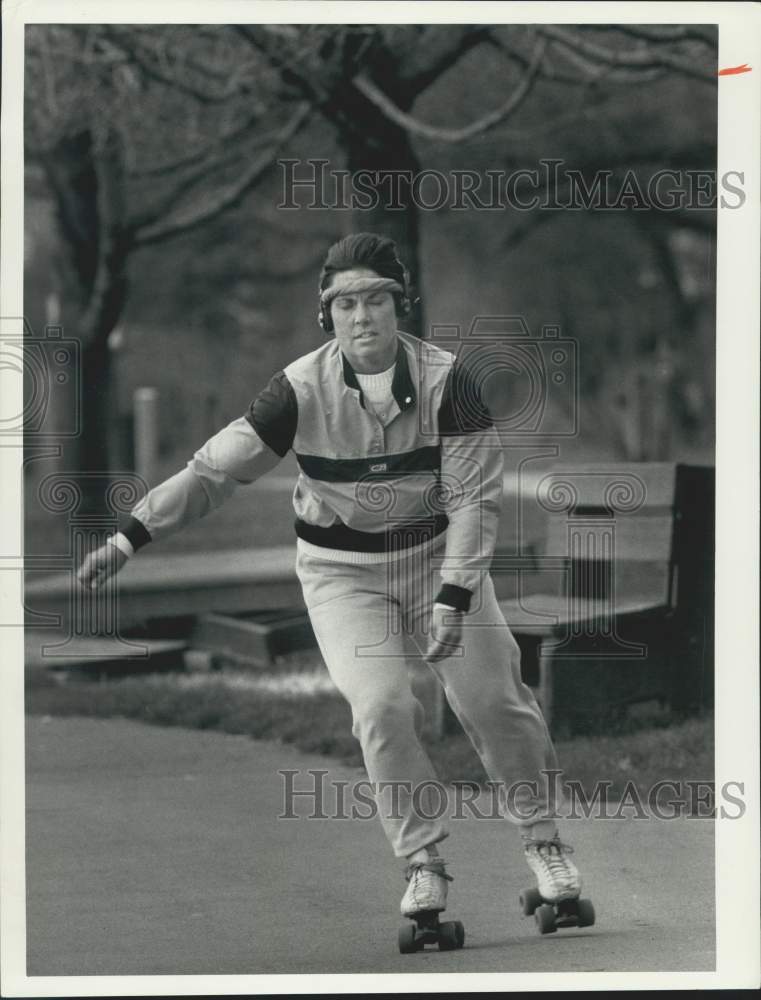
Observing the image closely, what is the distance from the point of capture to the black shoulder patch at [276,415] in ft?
14.4

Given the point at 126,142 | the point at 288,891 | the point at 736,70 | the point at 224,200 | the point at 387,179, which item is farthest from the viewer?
the point at 126,142

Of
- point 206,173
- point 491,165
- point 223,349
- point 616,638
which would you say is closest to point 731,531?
Answer: point 616,638

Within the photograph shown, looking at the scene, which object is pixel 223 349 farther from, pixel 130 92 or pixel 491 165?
pixel 130 92

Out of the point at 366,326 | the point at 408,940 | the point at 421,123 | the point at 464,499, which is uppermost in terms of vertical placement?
the point at 421,123

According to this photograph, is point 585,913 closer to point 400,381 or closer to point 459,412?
point 459,412

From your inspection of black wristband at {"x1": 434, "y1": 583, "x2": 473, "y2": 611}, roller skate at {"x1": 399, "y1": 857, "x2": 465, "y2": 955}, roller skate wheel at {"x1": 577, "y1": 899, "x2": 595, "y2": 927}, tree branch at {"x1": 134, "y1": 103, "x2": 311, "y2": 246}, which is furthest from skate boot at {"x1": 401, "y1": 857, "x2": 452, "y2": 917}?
tree branch at {"x1": 134, "y1": 103, "x2": 311, "y2": 246}

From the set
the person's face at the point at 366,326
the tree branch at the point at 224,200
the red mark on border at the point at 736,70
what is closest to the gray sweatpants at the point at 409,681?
the person's face at the point at 366,326

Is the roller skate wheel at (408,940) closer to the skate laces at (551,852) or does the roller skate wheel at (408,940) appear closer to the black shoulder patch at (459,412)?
the skate laces at (551,852)

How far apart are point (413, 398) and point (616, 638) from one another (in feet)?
6.75

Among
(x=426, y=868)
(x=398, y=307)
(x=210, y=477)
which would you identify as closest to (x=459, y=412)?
(x=398, y=307)

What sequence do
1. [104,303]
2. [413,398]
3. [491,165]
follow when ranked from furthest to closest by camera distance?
[491,165] < [104,303] < [413,398]

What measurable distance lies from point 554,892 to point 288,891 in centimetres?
81

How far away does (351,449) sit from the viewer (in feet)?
14.6

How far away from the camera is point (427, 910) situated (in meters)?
4.37
